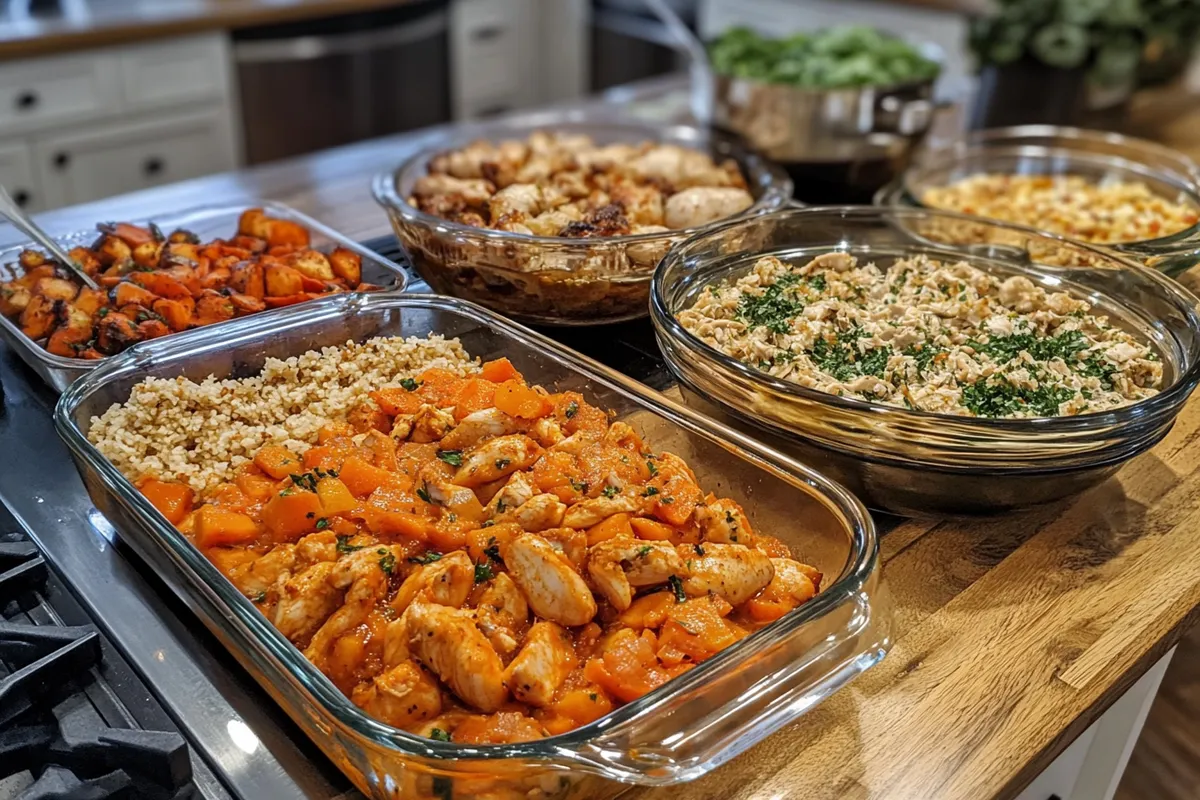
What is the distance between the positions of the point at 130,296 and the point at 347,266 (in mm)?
287

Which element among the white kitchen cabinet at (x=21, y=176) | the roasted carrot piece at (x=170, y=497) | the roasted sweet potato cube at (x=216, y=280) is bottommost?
the white kitchen cabinet at (x=21, y=176)

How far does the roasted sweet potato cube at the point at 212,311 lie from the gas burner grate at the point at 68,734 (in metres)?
0.50

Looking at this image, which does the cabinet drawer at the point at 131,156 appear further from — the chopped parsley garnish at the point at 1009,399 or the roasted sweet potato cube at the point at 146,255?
the chopped parsley garnish at the point at 1009,399

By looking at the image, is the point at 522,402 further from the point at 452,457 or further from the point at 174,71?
the point at 174,71

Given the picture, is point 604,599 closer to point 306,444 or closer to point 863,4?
point 306,444

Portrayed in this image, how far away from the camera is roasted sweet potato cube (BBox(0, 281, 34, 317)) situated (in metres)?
1.38

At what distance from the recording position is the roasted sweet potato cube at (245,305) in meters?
1.41

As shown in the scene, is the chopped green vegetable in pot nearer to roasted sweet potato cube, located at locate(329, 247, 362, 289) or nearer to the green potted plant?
the green potted plant

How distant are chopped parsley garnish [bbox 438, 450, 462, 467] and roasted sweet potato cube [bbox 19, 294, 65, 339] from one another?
1.92ft

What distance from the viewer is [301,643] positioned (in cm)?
89

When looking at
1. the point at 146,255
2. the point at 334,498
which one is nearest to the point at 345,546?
the point at 334,498

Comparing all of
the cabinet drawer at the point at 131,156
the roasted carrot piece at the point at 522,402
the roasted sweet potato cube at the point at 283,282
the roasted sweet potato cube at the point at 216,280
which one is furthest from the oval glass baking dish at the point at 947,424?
the cabinet drawer at the point at 131,156

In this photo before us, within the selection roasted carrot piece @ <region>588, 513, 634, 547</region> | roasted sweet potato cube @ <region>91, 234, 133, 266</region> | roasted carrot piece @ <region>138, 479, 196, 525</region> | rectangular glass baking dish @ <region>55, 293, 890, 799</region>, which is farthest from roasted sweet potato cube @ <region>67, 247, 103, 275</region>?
roasted carrot piece @ <region>588, 513, 634, 547</region>

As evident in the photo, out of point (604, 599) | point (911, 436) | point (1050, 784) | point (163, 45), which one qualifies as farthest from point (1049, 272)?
point (163, 45)
